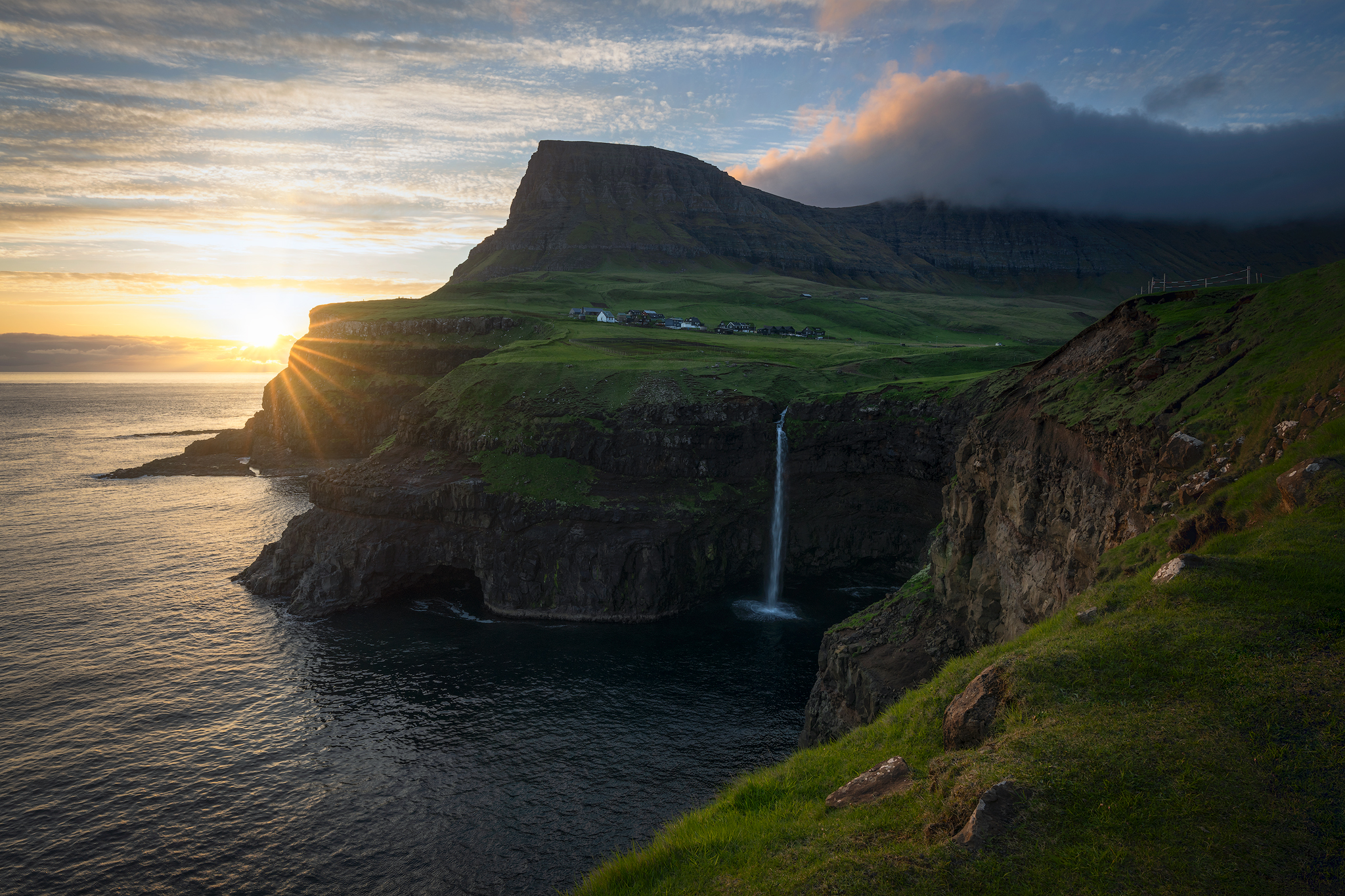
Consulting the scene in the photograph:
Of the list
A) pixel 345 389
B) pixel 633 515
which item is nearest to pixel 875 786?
pixel 633 515

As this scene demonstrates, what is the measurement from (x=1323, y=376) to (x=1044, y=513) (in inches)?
587

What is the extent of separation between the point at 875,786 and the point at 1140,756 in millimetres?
6257

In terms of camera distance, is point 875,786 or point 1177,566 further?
point 1177,566

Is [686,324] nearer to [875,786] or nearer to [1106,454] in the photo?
[1106,454]

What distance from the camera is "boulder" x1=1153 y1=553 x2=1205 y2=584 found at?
18250 mm

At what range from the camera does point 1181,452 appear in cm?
2506

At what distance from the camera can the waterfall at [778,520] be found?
82312 mm

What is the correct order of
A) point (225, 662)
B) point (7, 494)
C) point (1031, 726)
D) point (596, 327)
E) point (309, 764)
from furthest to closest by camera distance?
point (596, 327)
point (7, 494)
point (225, 662)
point (309, 764)
point (1031, 726)

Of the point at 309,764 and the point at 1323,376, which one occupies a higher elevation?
the point at 1323,376

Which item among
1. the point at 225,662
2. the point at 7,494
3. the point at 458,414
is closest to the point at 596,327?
the point at 458,414

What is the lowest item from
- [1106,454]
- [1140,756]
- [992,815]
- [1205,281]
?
[992,815]

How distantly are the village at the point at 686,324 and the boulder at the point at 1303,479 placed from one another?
139979mm

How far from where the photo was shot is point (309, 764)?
46.4 metres

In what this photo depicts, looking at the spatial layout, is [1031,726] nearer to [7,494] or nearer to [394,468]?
[394,468]
